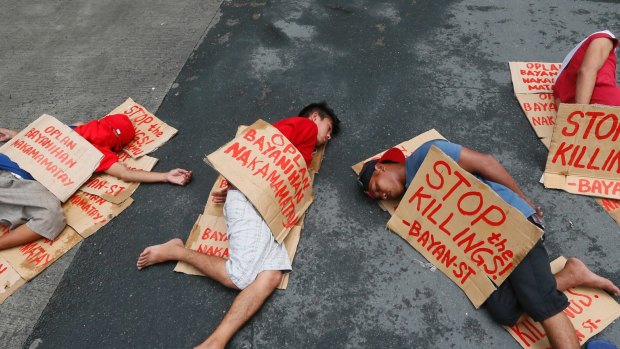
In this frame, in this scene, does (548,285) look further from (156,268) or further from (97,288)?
(97,288)

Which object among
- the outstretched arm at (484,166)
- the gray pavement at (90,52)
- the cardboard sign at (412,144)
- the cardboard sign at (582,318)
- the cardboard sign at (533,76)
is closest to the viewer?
the cardboard sign at (582,318)

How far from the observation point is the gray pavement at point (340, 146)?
1.84 metres

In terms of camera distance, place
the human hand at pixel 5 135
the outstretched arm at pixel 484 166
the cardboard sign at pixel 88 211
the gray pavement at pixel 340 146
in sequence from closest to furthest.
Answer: the gray pavement at pixel 340 146, the outstretched arm at pixel 484 166, the cardboard sign at pixel 88 211, the human hand at pixel 5 135

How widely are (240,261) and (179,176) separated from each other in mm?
789

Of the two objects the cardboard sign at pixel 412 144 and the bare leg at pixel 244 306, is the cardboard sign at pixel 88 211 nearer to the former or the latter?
the bare leg at pixel 244 306

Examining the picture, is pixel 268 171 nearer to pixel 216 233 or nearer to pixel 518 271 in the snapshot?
pixel 216 233

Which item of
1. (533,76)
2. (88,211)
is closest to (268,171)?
(88,211)

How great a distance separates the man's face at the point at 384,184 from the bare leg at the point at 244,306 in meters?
0.65

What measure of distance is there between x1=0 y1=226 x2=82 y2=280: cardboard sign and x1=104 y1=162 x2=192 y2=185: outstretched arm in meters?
0.39

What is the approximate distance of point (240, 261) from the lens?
1.86 m

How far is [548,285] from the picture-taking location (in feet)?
5.41

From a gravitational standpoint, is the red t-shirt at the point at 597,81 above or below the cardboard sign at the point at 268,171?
above

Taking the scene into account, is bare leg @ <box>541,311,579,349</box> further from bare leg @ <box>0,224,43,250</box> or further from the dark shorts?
bare leg @ <box>0,224,43,250</box>

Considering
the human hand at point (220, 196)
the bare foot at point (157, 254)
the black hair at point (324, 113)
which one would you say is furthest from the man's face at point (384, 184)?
the bare foot at point (157, 254)
